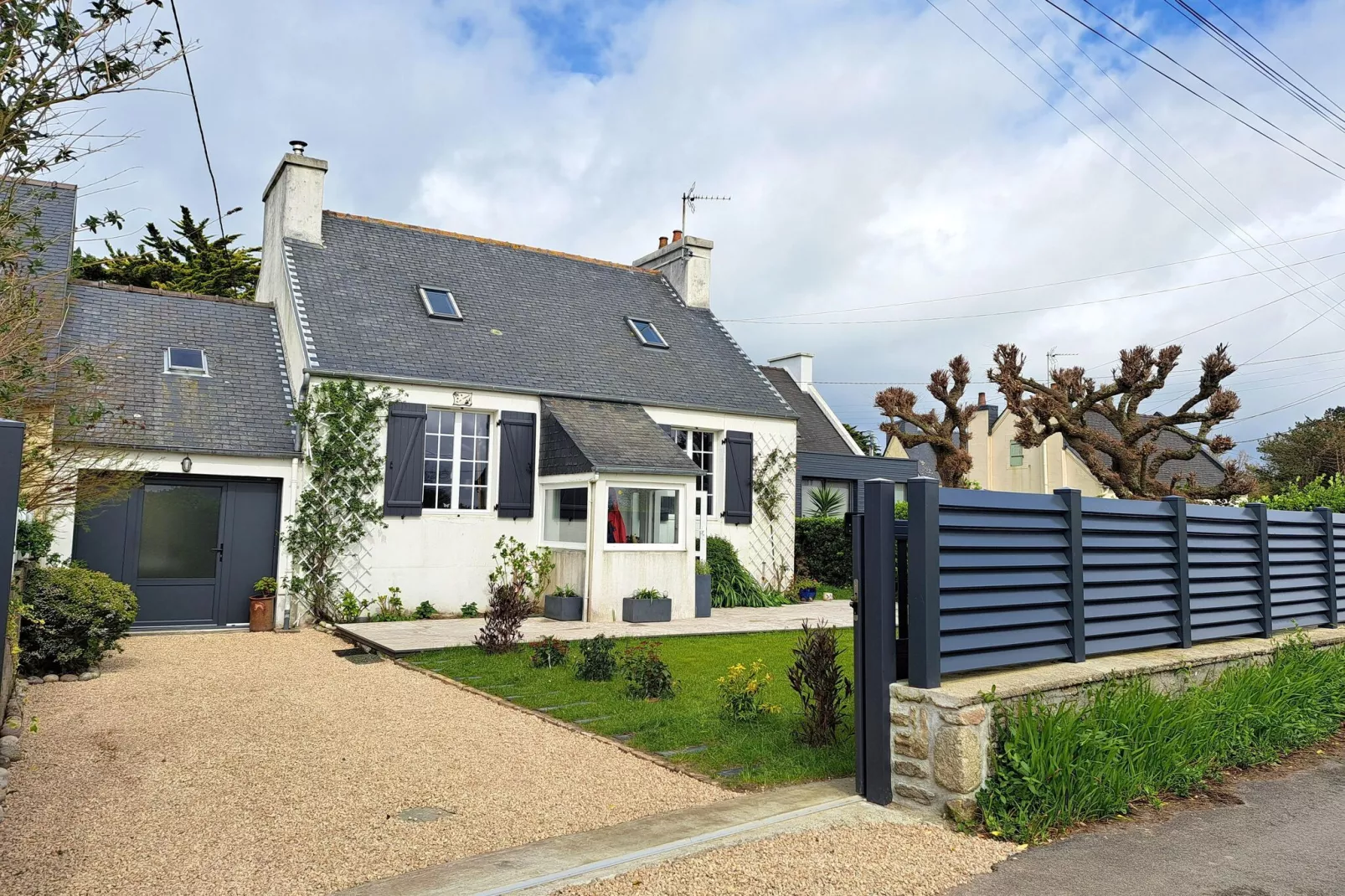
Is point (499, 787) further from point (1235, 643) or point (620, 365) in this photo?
point (620, 365)

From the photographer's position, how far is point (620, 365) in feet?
51.1

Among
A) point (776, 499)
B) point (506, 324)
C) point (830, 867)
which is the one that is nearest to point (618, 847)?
point (830, 867)

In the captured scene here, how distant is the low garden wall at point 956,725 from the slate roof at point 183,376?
964 centimetres

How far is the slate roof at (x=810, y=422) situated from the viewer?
2117 cm

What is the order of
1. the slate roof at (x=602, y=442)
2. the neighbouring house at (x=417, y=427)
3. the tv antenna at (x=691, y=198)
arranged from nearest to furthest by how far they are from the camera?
the neighbouring house at (x=417, y=427) < the slate roof at (x=602, y=442) < the tv antenna at (x=691, y=198)

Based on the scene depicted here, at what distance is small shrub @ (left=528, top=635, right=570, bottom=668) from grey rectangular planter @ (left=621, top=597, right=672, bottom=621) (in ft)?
11.3

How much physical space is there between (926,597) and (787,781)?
1.42m

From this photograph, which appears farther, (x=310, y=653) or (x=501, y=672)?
(x=310, y=653)

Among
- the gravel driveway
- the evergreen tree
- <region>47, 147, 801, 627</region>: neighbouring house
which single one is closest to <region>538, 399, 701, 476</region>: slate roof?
<region>47, 147, 801, 627</region>: neighbouring house

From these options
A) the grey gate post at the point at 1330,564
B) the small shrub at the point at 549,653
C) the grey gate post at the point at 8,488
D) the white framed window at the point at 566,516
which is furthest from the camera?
the white framed window at the point at 566,516

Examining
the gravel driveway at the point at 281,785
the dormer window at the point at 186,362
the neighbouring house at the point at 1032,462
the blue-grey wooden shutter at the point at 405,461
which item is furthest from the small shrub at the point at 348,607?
the neighbouring house at the point at 1032,462

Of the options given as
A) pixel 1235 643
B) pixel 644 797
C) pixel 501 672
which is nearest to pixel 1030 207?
pixel 1235 643

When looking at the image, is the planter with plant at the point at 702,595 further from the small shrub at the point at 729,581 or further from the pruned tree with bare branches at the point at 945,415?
the pruned tree with bare branches at the point at 945,415

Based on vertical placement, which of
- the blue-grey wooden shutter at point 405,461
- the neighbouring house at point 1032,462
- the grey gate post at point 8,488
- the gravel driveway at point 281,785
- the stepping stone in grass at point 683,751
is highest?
the neighbouring house at point 1032,462
